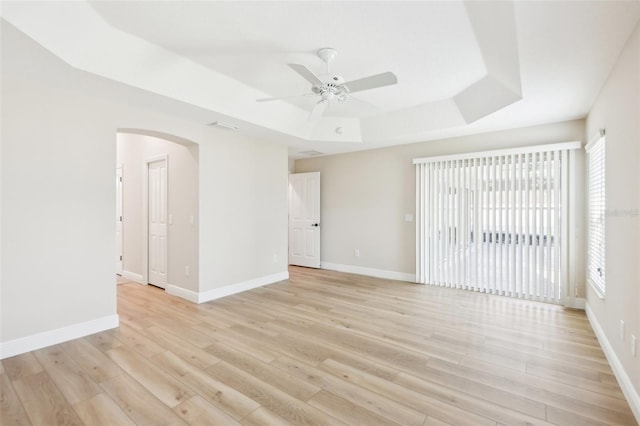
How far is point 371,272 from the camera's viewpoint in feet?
20.1

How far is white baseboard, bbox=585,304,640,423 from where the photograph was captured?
1.98m

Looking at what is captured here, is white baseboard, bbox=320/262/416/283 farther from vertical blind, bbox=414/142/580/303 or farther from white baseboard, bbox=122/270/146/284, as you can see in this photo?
white baseboard, bbox=122/270/146/284

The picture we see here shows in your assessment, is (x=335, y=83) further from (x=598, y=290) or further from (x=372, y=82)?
(x=598, y=290)

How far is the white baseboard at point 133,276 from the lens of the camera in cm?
538

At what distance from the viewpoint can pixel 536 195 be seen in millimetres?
4363

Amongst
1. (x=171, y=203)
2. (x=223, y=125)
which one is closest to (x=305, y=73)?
(x=223, y=125)

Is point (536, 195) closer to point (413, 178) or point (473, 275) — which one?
point (473, 275)

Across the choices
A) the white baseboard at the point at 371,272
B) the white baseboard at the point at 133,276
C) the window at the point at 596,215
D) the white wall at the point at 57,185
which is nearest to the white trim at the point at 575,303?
the window at the point at 596,215

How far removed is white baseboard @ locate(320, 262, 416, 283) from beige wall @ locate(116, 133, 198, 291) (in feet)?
10.0

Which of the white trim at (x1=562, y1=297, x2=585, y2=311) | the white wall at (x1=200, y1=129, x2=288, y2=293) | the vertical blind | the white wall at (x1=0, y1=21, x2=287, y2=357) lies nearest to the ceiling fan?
the white wall at (x1=0, y1=21, x2=287, y2=357)

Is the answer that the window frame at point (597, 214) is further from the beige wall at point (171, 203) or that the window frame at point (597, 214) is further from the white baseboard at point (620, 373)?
the beige wall at point (171, 203)

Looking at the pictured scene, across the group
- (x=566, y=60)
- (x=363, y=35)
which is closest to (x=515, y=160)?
(x=566, y=60)

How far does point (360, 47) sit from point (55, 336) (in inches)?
160

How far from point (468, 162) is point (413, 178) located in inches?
38.5
